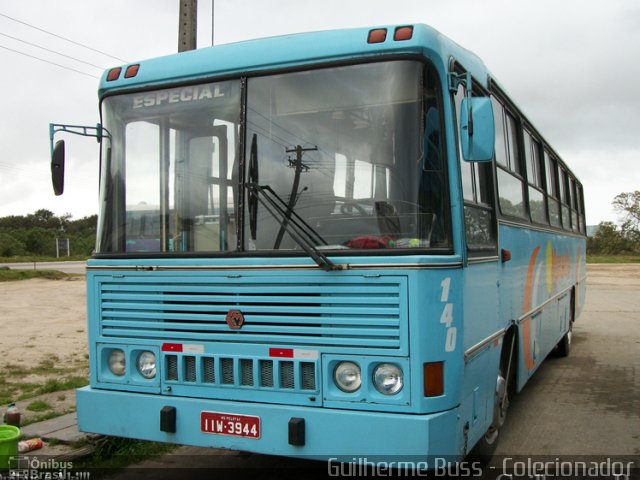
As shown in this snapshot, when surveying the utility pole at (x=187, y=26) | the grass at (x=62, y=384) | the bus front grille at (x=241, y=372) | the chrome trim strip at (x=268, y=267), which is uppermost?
the utility pole at (x=187, y=26)

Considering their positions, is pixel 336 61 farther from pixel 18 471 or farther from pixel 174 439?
pixel 18 471

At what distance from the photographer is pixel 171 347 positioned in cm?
437

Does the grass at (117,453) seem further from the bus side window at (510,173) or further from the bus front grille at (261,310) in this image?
the bus side window at (510,173)

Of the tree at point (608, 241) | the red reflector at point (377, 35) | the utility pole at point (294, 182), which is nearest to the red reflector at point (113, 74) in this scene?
the utility pole at point (294, 182)

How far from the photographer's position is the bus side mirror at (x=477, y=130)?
3984 millimetres

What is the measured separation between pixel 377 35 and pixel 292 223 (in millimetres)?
1267

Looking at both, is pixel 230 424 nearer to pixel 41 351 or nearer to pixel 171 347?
pixel 171 347

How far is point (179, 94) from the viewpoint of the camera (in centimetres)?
461

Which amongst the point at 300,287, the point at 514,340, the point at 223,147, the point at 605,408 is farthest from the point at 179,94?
the point at 605,408

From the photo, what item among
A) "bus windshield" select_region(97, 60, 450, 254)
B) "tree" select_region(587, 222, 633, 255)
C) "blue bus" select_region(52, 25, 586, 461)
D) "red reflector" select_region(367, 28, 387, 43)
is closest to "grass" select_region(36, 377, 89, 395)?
"blue bus" select_region(52, 25, 586, 461)

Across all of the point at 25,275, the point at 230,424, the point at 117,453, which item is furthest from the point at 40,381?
the point at 25,275

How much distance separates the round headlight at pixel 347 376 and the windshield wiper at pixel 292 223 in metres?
0.58

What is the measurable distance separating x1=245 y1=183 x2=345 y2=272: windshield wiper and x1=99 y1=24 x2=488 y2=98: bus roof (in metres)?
0.82

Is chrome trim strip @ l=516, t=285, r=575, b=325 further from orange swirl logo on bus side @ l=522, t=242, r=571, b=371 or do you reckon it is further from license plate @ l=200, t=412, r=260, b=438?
license plate @ l=200, t=412, r=260, b=438
